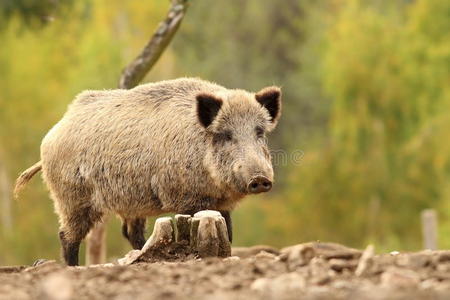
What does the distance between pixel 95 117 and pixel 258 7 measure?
5095cm

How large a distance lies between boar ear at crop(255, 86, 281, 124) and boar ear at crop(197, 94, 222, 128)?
0.50 meters

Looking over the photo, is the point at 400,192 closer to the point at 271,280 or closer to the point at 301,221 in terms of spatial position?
the point at 301,221

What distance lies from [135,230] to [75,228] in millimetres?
857

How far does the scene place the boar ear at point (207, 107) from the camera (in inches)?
425

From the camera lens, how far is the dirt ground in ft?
19.9

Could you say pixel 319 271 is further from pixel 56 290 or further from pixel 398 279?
pixel 56 290

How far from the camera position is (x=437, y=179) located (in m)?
36.4

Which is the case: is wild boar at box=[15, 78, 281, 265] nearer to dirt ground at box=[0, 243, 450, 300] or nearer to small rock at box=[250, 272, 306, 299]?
dirt ground at box=[0, 243, 450, 300]

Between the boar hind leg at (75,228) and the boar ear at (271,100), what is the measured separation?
6.24 ft

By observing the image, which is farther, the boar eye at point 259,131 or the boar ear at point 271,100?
the boar ear at point 271,100

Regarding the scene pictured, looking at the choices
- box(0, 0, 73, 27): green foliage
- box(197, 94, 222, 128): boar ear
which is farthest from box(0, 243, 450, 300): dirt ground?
box(0, 0, 73, 27): green foliage

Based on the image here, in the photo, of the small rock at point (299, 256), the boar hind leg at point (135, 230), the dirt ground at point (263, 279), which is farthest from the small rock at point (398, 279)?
the boar hind leg at point (135, 230)

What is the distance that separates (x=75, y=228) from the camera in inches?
444

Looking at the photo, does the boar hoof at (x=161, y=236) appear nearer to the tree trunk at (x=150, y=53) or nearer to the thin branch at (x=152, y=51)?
the tree trunk at (x=150, y=53)
